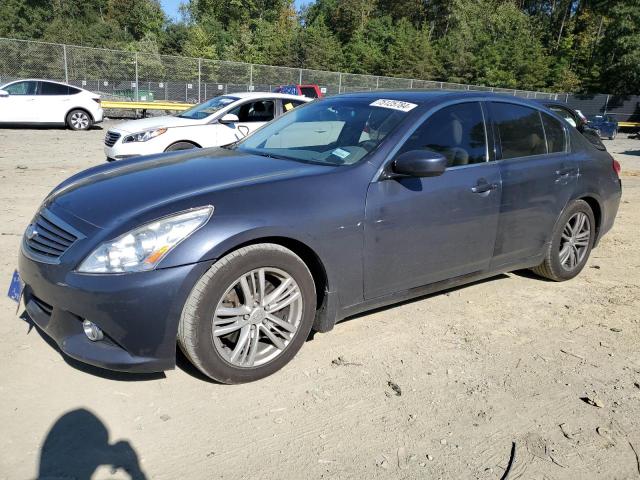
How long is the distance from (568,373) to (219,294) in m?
2.18

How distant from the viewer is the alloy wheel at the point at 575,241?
190 inches

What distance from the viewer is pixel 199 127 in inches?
373

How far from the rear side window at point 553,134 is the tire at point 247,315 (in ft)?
8.79

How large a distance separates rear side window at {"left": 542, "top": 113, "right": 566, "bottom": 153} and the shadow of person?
12.8 ft

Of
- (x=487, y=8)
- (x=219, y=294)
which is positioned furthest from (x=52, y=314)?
(x=487, y=8)

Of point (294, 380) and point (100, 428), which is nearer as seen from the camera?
point (100, 428)

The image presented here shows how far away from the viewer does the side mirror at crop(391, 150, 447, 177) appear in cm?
332

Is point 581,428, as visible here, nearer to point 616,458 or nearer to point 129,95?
point 616,458

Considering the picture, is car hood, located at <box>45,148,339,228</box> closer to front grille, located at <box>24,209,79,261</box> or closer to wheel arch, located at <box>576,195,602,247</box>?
front grille, located at <box>24,209,79,261</box>

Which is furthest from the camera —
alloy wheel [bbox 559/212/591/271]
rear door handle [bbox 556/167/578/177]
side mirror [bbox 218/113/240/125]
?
side mirror [bbox 218/113/240/125]

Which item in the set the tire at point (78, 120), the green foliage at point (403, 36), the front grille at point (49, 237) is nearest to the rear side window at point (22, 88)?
the tire at point (78, 120)

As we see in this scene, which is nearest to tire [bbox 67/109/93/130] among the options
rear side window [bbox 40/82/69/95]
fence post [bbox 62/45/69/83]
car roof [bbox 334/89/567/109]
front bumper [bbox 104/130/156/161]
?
rear side window [bbox 40/82/69/95]

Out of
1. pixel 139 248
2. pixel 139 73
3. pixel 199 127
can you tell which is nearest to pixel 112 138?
pixel 199 127

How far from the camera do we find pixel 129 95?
24.9 m
